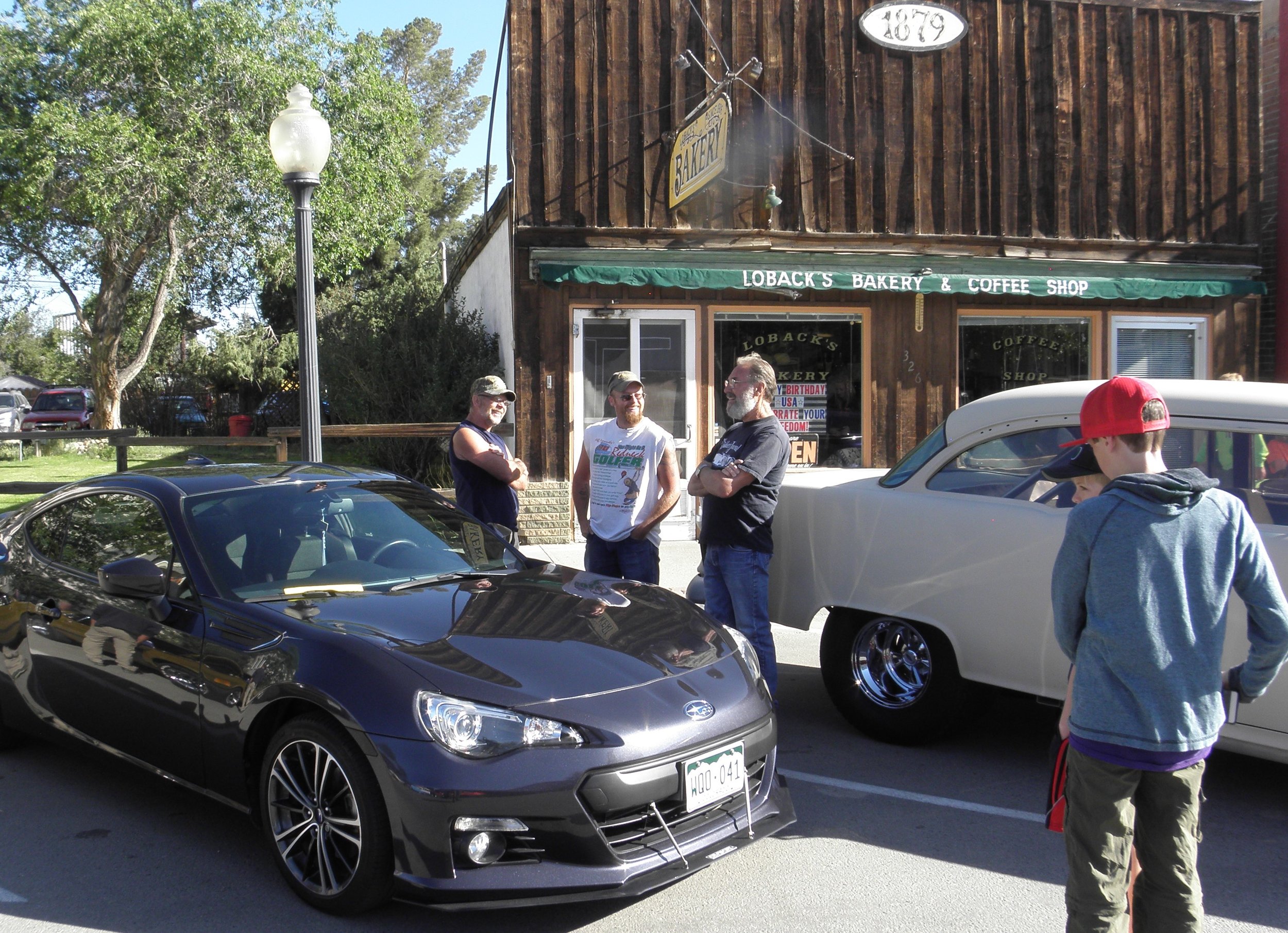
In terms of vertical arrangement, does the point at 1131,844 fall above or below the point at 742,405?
below

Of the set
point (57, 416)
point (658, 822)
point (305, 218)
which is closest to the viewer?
point (658, 822)

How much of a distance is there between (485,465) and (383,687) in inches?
111

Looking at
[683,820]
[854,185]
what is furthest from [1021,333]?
[683,820]

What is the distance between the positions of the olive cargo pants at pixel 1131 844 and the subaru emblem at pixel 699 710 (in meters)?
1.23

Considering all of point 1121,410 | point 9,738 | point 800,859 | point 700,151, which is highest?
point 700,151

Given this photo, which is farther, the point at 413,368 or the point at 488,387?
the point at 413,368

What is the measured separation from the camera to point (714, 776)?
3416 millimetres

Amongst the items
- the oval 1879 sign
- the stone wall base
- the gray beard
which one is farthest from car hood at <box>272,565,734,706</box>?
the oval 1879 sign

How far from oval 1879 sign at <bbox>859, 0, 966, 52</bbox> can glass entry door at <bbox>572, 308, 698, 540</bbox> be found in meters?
3.93

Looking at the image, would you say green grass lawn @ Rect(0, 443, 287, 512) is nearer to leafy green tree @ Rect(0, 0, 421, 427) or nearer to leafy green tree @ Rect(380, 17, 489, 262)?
leafy green tree @ Rect(0, 0, 421, 427)

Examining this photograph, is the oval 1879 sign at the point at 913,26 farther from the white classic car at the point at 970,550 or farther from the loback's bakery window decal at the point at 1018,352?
the white classic car at the point at 970,550

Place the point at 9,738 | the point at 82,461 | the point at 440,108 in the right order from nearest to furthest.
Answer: the point at 9,738 → the point at 82,461 → the point at 440,108

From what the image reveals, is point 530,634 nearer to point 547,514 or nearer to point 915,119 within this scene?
point 547,514

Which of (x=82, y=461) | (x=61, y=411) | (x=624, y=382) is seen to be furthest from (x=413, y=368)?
(x=61, y=411)
